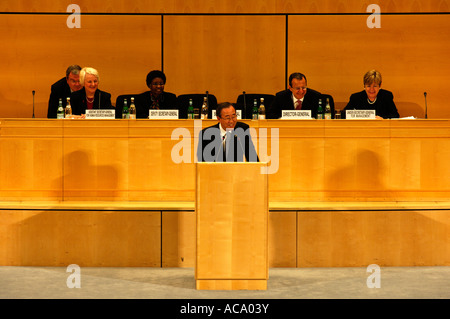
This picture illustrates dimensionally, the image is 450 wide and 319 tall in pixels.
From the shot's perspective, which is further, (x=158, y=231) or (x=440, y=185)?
(x=440, y=185)

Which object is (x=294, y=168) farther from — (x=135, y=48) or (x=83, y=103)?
(x=135, y=48)

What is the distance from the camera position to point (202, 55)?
7.45 metres

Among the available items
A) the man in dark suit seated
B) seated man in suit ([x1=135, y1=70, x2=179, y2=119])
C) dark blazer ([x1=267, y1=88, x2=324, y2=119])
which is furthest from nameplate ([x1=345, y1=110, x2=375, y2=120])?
the man in dark suit seated

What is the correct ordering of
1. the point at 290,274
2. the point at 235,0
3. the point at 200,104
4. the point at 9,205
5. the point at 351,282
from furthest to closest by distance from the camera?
the point at 235,0 < the point at 200,104 < the point at 9,205 < the point at 290,274 < the point at 351,282

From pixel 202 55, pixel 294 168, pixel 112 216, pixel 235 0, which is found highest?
pixel 235 0

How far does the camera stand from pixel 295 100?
584 centimetres

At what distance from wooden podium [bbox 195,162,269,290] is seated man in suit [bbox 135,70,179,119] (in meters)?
1.97

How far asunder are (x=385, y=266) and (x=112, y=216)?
2.07 metres

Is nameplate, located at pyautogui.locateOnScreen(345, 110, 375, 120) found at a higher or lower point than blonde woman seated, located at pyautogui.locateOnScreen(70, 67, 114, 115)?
lower

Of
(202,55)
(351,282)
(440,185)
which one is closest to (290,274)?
(351,282)

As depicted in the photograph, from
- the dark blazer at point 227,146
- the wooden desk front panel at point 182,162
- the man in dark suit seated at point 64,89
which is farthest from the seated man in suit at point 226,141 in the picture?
the man in dark suit seated at point 64,89

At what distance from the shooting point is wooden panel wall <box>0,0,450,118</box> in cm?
741

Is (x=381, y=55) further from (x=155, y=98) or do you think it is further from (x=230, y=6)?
(x=155, y=98)

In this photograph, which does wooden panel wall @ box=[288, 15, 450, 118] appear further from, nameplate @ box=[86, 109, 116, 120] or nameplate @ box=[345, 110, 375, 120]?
nameplate @ box=[86, 109, 116, 120]
